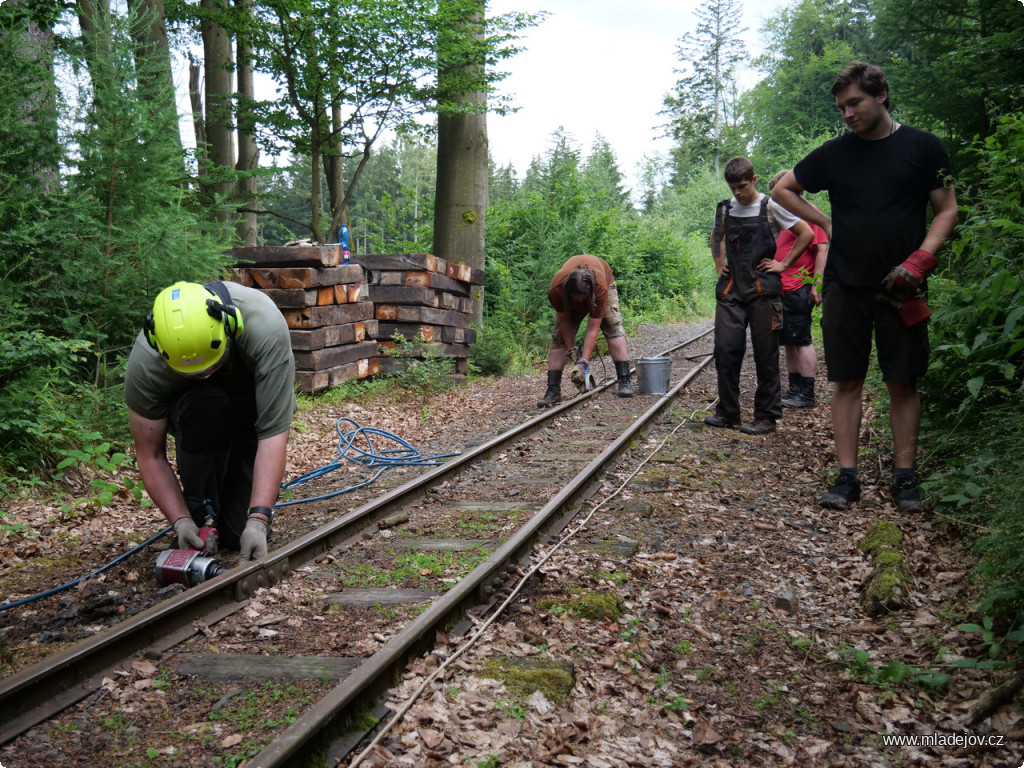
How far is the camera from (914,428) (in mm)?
4629

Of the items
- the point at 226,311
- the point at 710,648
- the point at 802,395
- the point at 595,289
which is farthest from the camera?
the point at 595,289

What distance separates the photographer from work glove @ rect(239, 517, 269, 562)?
12.7 ft

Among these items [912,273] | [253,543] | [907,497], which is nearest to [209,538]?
[253,543]

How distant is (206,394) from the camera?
3.95m

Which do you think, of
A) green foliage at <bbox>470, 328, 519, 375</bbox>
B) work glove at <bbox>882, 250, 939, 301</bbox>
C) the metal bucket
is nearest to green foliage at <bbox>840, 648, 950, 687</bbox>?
work glove at <bbox>882, 250, 939, 301</bbox>

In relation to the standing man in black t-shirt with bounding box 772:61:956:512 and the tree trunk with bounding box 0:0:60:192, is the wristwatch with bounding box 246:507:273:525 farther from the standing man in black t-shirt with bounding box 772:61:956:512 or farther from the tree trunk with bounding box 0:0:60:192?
the tree trunk with bounding box 0:0:60:192

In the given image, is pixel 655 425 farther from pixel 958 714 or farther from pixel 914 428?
pixel 958 714

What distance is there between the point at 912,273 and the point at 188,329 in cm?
372

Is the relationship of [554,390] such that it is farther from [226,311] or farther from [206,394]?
[226,311]

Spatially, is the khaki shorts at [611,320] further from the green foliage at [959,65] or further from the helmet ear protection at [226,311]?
the helmet ear protection at [226,311]

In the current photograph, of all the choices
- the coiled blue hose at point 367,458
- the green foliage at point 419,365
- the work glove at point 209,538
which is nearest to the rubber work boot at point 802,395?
the coiled blue hose at point 367,458

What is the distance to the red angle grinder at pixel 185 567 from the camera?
3.70m

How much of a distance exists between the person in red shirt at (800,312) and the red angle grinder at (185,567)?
573cm

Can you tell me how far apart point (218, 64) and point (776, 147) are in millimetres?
39514
